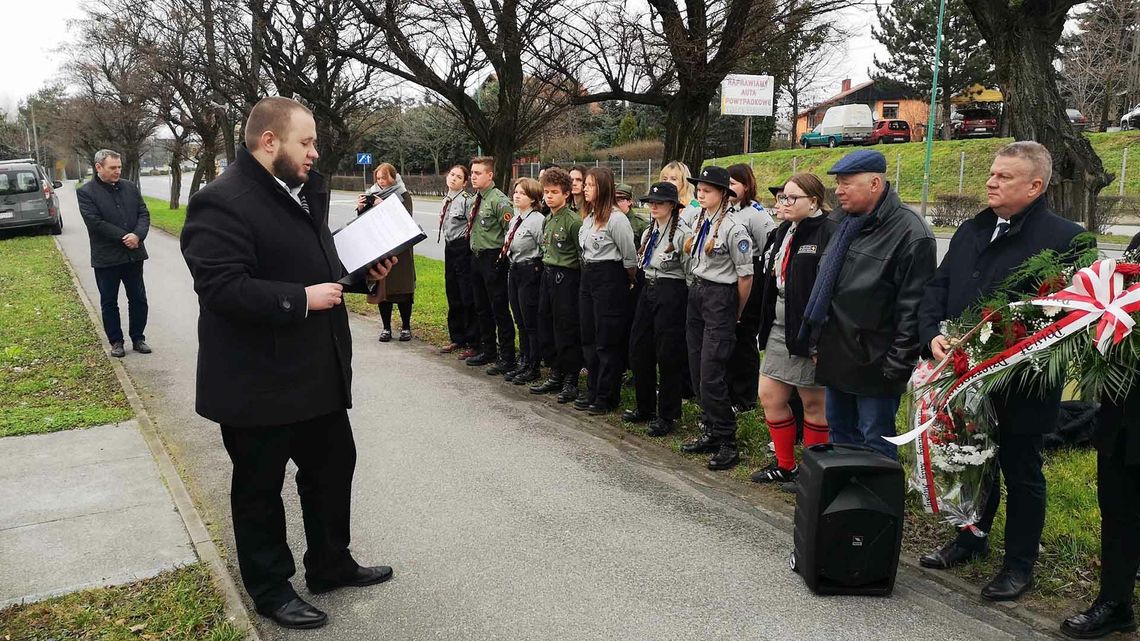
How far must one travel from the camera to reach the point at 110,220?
8859mm

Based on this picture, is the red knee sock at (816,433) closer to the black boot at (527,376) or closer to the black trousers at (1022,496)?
the black trousers at (1022,496)

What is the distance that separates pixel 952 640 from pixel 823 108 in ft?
236

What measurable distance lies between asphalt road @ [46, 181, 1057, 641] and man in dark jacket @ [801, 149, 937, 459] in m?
0.91

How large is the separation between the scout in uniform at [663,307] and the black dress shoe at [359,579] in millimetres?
2832

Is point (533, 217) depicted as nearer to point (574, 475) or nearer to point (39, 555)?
point (574, 475)

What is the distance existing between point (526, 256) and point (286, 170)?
4421 millimetres

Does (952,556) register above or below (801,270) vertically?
below

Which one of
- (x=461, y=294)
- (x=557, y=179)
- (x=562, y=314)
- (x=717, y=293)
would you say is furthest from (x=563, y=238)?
(x=461, y=294)

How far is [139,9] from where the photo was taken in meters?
18.1

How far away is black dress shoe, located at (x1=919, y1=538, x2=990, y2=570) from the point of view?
4.21 meters

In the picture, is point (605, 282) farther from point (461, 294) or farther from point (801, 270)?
point (461, 294)

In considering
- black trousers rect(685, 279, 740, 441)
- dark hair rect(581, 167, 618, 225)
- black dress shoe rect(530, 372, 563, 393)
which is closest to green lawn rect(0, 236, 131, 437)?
black dress shoe rect(530, 372, 563, 393)

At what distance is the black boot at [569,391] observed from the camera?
746 centimetres

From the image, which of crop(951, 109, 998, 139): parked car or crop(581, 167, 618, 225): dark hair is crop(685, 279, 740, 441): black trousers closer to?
crop(581, 167, 618, 225): dark hair
